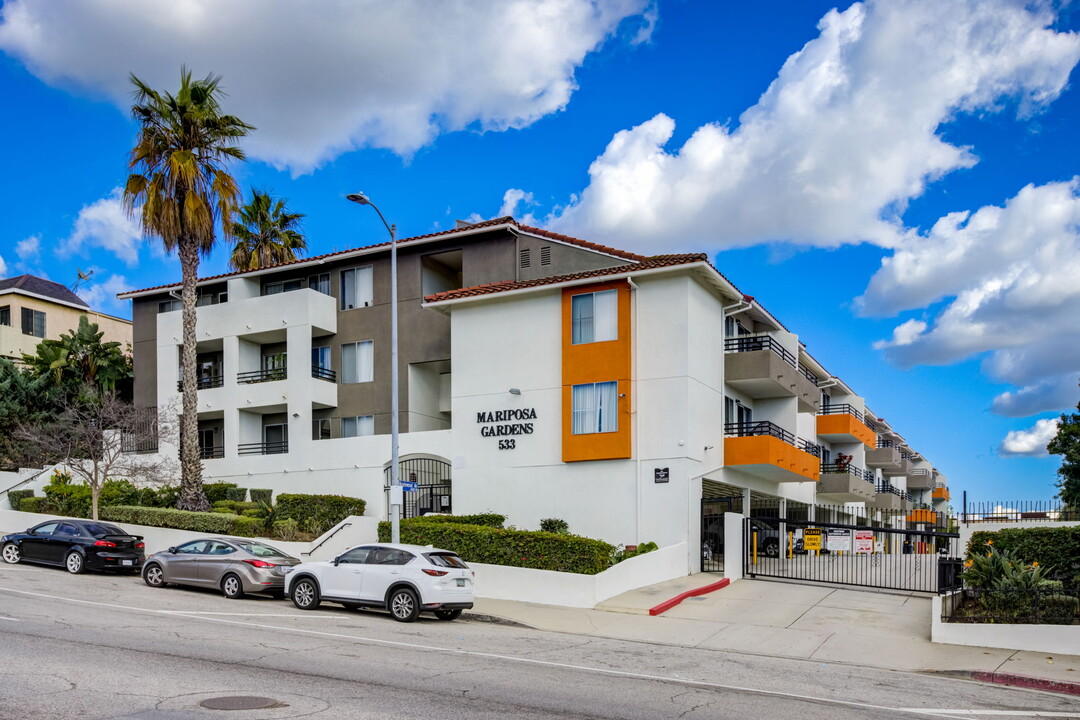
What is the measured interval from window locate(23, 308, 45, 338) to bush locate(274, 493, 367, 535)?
32.1 meters

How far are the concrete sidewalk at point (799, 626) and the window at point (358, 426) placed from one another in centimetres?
1415

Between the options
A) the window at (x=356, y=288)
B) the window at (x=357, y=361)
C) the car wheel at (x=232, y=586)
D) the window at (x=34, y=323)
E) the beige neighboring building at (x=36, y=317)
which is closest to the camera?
the car wheel at (x=232, y=586)

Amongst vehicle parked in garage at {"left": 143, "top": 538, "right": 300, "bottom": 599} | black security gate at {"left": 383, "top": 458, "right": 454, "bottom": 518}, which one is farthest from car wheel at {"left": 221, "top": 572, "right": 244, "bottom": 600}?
black security gate at {"left": 383, "top": 458, "right": 454, "bottom": 518}

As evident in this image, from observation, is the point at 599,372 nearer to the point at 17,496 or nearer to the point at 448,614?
the point at 448,614

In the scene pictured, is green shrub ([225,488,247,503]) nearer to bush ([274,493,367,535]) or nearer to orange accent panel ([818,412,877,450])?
bush ([274,493,367,535])

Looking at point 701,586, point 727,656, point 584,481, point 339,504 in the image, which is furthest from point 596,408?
point 727,656

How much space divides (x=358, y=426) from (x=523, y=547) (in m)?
14.5

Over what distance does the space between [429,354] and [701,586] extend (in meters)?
13.8

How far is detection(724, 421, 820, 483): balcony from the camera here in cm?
2953

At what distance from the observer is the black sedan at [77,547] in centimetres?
2423

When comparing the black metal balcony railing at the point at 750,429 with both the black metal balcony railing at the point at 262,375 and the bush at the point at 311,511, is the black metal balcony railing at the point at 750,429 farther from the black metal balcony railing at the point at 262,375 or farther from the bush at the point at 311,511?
the black metal balcony railing at the point at 262,375

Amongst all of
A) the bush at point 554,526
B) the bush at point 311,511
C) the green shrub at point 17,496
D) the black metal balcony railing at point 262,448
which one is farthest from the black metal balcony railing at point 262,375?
the bush at point 554,526

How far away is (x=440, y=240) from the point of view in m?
33.8

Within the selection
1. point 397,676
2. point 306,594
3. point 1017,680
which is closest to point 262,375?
point 306,594
